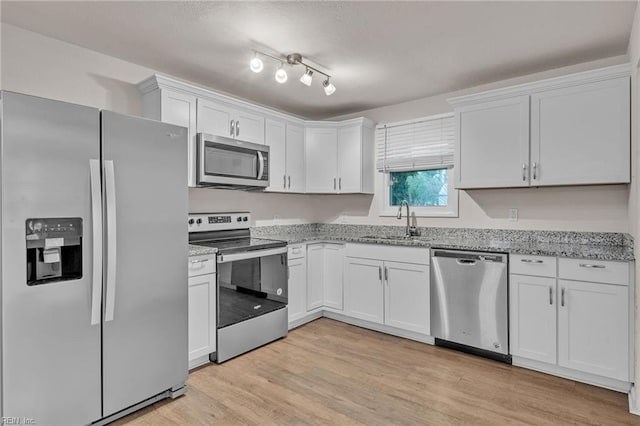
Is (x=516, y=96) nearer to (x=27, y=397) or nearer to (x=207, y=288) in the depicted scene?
(x=207, y=288)

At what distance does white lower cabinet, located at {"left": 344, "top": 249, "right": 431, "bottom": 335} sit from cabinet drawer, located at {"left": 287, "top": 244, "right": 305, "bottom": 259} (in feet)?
1.66

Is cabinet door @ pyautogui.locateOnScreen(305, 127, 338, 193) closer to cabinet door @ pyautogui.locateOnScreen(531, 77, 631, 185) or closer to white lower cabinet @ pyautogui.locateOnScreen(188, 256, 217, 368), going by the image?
white lower cabinet @ pyautogui.locateOnScreen(188, 256, 217, 368)

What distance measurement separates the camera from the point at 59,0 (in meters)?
2.10

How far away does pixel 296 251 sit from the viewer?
365 centimetres

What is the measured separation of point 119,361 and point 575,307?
120 inches

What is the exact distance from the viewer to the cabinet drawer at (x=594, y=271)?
2355 mm

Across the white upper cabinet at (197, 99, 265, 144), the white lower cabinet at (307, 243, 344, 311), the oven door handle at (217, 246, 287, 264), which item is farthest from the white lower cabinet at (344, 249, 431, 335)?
the white upper cabinet at (197, 99, 265, 144)

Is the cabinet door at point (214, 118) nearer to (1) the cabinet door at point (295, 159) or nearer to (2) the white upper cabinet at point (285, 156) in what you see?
(2) the white upper cabinet at point (285, 156)

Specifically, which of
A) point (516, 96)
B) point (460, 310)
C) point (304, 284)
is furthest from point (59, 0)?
point (460, 310)

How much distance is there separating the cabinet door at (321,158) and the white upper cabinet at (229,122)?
756 millimetres

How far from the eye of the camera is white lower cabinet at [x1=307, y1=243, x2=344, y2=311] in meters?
3.83

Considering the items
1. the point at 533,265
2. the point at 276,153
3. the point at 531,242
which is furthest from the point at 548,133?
the point at 276,153

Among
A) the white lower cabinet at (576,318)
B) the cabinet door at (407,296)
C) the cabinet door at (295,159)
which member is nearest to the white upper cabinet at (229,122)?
the cabinet door at (295,159)

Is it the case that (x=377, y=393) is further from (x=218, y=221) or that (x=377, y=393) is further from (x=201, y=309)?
(x=218, y=221)
